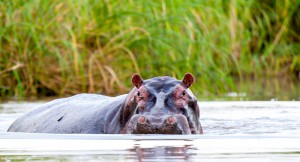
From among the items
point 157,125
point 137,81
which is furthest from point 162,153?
point 137,81

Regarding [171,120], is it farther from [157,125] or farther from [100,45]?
[100,45]

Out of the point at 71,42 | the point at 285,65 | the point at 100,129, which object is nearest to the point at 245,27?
the point at 285,65

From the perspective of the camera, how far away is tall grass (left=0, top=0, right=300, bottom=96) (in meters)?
10.9

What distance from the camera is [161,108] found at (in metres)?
5.33

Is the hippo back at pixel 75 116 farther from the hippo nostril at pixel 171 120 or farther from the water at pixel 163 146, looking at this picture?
the hippo nostril at pixel 171 120

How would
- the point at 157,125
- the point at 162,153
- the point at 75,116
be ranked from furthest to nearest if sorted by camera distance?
the point at 75,116
the point at 157,125
the point at 162,153

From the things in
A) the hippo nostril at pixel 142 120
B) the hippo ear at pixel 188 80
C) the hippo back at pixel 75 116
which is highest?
the hippo ear at pixel 188 80

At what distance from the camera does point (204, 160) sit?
4121 millimetres

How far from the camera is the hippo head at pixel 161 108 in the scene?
5.18m

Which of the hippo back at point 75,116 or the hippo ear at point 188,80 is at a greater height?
the hippo ear at point 188,80

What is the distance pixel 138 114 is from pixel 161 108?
16 centimetres

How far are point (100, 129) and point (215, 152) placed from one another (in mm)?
1574

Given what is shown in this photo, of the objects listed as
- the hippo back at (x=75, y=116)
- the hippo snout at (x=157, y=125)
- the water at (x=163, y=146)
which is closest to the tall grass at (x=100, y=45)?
the hippo back at (x=75, y=116)

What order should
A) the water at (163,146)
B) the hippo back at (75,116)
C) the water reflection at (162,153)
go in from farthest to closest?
the hippo back at (75,116) → the water at (163,146) → the water reflection at (162,153)
